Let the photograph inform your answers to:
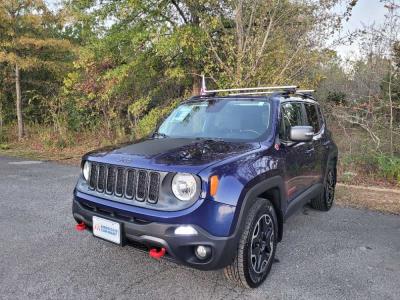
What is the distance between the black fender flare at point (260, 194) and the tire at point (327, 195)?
5.99 ft

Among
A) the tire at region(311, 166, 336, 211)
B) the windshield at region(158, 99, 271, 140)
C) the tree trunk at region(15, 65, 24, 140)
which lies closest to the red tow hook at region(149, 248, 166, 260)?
the windshield at region(158, 99, 271, 140)

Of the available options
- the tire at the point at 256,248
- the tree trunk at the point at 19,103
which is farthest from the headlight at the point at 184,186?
the tree trunk at the point at 19,103

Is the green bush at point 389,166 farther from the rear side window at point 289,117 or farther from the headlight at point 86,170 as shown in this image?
the headlight at point 86,170

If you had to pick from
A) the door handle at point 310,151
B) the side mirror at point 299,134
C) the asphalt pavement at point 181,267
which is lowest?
the asphalt pavement at point 181,267

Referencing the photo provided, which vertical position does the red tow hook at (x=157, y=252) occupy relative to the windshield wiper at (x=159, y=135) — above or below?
below

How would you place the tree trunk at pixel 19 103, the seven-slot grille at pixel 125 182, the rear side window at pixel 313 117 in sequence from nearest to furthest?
the seven-slot grille at pixel 125 182 → the rear side window at pixel 313 117 → the tree trunk at pixel 19 103

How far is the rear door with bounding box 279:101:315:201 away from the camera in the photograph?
390 cm

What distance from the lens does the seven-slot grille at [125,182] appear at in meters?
3.02

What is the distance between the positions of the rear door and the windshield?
0.25 m

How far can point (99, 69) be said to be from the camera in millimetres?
11547

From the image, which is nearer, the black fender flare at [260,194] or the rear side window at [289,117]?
the black fender flare at [260,194]

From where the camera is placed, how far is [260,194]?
10.9 feet

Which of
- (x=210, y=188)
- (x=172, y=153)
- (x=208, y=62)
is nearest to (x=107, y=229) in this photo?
(x=172, y=153)

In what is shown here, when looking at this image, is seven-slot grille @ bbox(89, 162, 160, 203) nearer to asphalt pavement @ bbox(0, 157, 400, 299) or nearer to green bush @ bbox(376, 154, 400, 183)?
asphalt pavement @ bbox(0, 157, 400, 299)
